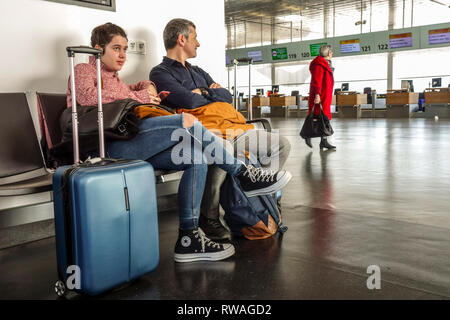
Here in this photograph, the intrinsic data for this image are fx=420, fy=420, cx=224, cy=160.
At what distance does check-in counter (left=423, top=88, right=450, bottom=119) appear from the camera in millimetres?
14859

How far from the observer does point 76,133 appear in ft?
5.63

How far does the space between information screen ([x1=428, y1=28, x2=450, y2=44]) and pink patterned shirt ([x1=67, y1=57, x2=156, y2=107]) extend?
1575 centimetres

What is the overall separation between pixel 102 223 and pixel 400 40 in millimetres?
16798

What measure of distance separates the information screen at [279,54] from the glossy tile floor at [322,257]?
1640 centimetres

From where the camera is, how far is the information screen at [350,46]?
16906 millimetres

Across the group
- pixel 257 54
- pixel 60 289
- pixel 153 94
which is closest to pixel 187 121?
pixel 153 94

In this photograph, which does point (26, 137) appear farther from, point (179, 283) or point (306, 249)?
point (306, 249)

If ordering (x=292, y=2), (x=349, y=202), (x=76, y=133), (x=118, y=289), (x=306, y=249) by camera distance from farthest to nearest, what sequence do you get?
(x=292, y=2), (x=349, y=202), (x=306, y=249), (x=76, y=133), (x=118, y=289)

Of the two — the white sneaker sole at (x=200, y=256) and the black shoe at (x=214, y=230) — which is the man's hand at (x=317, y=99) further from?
the white sneaker sole at (x=200, y=256)

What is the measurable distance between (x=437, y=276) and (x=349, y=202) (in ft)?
4.39

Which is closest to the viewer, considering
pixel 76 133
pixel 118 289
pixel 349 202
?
A: pixel 118 289

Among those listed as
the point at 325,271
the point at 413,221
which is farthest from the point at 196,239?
the point at 413,221

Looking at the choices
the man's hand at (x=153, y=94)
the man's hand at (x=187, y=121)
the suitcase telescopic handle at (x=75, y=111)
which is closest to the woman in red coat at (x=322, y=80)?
the man's hand at (x=153, y=94)

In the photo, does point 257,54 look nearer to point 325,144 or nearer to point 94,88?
point 325,144
